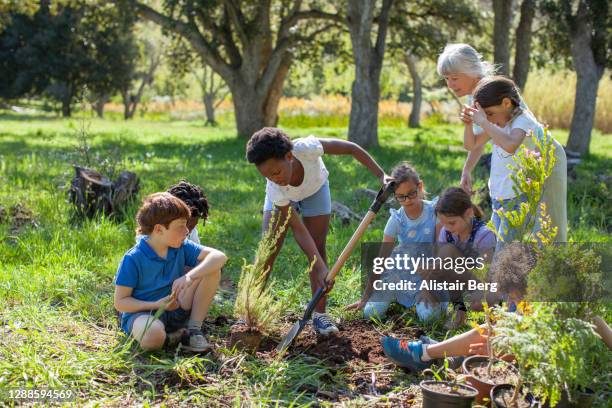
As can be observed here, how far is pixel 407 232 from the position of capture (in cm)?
477

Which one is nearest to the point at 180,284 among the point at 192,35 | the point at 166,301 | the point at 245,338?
the point at 166,301

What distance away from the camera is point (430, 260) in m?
4.70

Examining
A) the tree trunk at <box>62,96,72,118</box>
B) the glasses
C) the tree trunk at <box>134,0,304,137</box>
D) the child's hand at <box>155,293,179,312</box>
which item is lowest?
the child's hand at <box>155,293,179,312</box>

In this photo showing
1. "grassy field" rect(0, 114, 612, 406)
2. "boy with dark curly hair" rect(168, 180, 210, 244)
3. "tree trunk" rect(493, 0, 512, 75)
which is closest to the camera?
"grassy field" rect(0, 114, 612, 406)

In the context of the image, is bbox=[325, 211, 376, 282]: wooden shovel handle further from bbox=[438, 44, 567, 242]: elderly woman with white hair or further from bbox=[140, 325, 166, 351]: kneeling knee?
bbox=[140, 325, 166, 351]: kneeling knee

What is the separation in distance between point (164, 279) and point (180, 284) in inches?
8.9

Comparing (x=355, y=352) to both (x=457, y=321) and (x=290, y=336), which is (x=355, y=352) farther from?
(x=457, y=321)

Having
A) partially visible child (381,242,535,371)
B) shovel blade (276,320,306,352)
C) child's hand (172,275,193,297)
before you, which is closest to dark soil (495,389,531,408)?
partially visible child (381,242,535,371)

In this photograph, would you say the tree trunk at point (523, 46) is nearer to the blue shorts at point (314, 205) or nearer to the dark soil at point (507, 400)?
the blue shorts at point (314, 205)

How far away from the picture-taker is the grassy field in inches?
137

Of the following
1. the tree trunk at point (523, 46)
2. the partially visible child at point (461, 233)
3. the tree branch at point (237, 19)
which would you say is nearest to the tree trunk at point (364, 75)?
the tree trunk at point (523, 46)

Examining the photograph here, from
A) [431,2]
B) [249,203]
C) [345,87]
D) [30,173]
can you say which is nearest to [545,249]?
[249,203]

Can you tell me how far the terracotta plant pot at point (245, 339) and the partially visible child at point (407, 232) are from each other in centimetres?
90

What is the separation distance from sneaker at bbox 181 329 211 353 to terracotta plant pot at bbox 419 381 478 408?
53.4 inches
